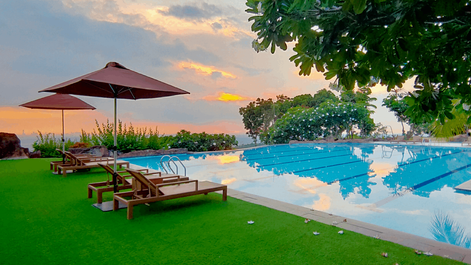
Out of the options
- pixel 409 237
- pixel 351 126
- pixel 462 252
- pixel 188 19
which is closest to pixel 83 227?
pixel 409 237

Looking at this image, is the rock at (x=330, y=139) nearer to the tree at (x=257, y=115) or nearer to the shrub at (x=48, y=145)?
the tree at (x=257, y=115)

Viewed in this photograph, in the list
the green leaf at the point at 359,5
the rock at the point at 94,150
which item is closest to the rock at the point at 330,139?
the rock at the point at 94,150

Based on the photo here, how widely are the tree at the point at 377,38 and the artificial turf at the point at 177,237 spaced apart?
67.5 inches

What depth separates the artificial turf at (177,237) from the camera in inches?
108

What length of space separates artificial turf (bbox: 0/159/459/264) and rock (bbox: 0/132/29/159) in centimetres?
864

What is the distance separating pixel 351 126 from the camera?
77.4 feet

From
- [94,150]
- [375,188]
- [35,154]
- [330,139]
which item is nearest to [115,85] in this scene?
[375,188]

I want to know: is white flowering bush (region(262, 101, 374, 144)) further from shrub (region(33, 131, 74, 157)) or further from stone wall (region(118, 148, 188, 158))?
shrub (region(33, 131, 74, 157))

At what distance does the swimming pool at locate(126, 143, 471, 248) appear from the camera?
182 inches

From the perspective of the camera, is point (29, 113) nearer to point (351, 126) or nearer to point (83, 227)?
point (83, 227)

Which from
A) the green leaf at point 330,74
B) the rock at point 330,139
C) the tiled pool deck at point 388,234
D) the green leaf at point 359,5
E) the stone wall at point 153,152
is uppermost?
the green leaf at point 359,5

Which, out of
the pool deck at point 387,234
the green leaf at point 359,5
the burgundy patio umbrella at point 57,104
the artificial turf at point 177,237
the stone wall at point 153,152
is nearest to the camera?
the green leaf at point 359,5

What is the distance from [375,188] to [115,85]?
6756 mm

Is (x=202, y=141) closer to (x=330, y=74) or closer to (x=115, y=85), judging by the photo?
(x=115, y=85)
